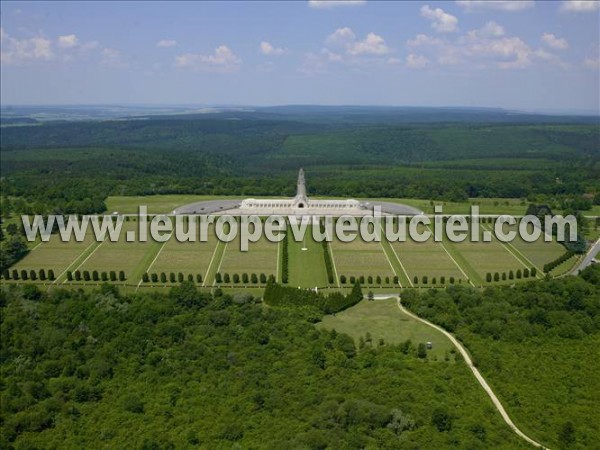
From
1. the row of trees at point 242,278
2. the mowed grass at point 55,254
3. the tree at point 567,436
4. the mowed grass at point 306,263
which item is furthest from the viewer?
the mowed grass at point 55,254

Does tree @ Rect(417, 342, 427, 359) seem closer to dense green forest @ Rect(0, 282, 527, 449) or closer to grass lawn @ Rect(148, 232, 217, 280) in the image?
dense green forest @ Rect(0, 282, 527, 449)

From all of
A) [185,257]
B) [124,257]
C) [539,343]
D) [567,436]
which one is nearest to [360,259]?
[185,257]

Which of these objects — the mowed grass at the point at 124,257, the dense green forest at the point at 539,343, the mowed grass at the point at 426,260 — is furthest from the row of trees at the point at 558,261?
the mowed grass at the point at 124,257

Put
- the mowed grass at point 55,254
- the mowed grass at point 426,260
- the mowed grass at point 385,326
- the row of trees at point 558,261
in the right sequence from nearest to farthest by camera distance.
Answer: the mowed grass at point 385,326 < the mowed grass at point 426,260 < the row of trees at point 558,261 < the mowed grass at point 55,254

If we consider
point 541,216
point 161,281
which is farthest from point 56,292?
point 541,216

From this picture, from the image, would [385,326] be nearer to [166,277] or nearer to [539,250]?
[166,277]

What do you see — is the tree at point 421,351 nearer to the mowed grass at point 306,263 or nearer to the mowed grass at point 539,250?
the mowed grass at point 306,263
